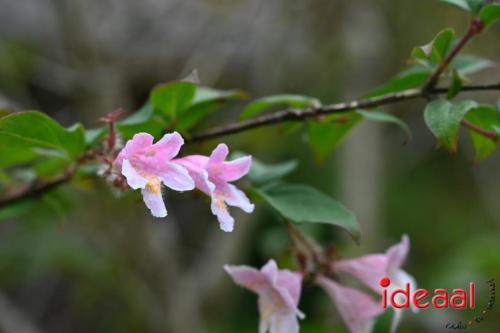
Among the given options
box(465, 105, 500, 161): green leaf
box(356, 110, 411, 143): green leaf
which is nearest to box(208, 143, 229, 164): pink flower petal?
box(356, 110, 411, 143): green leaf

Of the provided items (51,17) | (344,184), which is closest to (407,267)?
(344,184)

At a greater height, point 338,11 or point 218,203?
point 338,11

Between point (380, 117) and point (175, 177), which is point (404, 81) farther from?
point (175, 177)

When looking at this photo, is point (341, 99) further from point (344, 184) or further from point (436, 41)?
point (436, 41)

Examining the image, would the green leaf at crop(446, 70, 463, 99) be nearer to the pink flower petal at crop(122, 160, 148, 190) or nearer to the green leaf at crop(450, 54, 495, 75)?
the green leaf at crop(450, 54, 495, 75)

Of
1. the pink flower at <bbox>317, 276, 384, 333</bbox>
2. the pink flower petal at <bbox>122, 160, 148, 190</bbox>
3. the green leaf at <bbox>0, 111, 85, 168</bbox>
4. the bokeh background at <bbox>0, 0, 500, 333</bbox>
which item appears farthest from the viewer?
the bokeh background at <bbox>0, 0, 500, 333</bbox>

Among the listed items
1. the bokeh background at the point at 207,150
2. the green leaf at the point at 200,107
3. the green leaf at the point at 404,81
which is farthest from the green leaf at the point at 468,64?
the bokeh background at the point at 207,150
